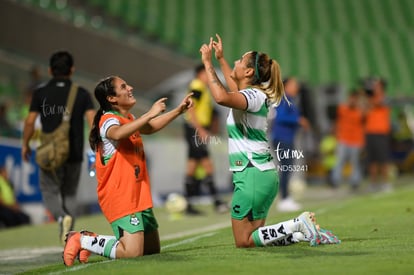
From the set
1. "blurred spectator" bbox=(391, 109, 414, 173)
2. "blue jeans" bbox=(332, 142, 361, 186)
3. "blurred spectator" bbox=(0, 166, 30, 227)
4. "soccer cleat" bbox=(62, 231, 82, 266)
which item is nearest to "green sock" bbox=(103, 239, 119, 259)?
"soccer cleat" bbox=(62, 231, 82, 266)

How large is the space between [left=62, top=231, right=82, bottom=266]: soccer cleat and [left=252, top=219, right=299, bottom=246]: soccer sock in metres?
1.45

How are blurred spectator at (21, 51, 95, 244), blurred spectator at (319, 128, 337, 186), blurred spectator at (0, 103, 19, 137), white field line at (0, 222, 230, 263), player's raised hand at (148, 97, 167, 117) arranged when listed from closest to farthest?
1. player's raised hand at (148, 97, 167, 117)
2. white field line at (0, 222, 230, 263)
3. blurred spectator at (21, 51, 95, 244)
4. blurred spectator at (0, 103, 19, 137)
5. blurred spectator at (319, 128, 337, 186)

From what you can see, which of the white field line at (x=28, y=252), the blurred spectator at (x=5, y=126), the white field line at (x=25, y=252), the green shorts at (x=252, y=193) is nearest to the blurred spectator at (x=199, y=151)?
the blurred spectator at (x=5, y=126)

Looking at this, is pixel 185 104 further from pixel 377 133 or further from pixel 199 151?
pixel 377 133

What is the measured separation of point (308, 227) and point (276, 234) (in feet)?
0.89

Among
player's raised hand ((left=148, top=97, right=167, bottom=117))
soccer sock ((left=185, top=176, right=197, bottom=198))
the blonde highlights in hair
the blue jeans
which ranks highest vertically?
the blue jeans

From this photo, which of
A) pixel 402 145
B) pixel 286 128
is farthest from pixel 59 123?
pixel 402 145

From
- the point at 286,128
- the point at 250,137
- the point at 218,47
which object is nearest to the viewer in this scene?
the point at 218,47

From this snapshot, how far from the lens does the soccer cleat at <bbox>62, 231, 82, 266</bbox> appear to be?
321 inches

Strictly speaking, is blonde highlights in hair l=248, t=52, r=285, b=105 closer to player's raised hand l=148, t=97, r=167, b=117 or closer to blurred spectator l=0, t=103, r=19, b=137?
player's raised hand l=148, t=97, r=167, b=117

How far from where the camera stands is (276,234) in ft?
27.2

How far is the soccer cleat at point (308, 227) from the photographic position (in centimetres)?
818

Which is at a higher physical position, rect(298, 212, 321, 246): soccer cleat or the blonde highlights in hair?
the blonde highlights in hair

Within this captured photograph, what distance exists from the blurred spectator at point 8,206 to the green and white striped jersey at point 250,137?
7.31 metres
